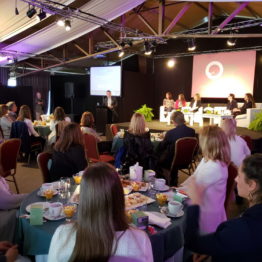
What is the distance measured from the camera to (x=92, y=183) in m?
1.21

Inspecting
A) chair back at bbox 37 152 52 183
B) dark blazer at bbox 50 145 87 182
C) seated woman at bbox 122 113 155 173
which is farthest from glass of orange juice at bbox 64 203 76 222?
seated woman at bbox 122 113 155 173

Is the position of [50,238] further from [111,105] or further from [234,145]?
[111,105]

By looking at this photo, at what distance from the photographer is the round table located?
68.1 inches

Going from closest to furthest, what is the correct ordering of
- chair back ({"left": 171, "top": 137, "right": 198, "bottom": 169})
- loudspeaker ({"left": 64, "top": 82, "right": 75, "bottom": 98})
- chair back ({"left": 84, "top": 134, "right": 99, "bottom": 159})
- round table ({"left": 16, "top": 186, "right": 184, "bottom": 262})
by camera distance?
1. round table ({"left": 16, "top": 186, "right": 184, "bottom": 262})
2. chair back ({"left": 171, "top": 137, "right": 198, "bottom": 169})
3. chair back ({"left": 84, "top": 134, "right": 99, "bottom": 159})
4. loudspeaker ({"left": 64, "top": 82, "right": 75, "bottom": 98})

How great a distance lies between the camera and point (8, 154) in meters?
4.30

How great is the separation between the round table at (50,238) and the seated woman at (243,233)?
7.0 inches

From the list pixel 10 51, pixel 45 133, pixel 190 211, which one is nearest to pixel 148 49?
pixel 45 133

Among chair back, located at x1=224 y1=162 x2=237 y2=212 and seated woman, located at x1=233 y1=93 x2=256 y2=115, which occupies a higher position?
seated woman, located at x1=233 y1=93 x2=256 y2=115

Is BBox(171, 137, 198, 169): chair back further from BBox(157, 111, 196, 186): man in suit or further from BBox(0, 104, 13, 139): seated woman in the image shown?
BBox(0, 104, 13, 139): seated woman

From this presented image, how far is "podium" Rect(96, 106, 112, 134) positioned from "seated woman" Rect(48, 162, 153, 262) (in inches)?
386

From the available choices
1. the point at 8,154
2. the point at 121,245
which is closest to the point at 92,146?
the point at 8,154

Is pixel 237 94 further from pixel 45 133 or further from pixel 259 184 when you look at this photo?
pixel 259 184

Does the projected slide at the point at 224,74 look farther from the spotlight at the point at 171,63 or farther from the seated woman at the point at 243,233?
the seated woman at the point at 243,233

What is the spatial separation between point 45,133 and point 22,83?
7180 millimetres
